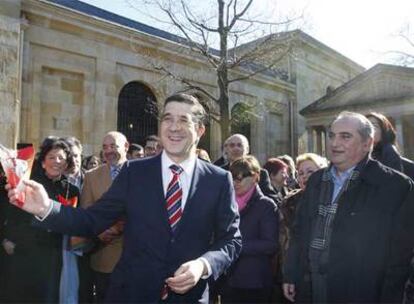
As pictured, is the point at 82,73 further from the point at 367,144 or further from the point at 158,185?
the point at 158,185

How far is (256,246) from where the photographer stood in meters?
4.38

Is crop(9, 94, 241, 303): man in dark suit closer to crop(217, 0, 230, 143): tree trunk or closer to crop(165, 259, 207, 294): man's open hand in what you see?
crop(165, 259, 207, 294): man's open hand

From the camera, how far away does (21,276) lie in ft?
13.4

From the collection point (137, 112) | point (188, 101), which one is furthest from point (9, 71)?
point (188, 101)

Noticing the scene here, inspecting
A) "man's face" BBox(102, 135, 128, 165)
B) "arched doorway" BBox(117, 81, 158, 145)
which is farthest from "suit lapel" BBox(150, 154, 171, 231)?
"arched doorway" BBox(117, 81, 158, 145)

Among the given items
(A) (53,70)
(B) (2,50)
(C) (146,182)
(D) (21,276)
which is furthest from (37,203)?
(A) (53,70)

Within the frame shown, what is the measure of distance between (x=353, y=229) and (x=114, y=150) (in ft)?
9.66

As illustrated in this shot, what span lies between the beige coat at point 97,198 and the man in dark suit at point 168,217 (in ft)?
6.64

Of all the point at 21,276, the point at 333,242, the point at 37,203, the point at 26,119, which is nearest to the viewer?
the point at 37,203

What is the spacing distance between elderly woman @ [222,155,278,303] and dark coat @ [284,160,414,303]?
112cm

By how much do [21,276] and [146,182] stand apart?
228cm

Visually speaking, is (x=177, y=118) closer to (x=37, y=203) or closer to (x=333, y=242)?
(x=37, y=203)

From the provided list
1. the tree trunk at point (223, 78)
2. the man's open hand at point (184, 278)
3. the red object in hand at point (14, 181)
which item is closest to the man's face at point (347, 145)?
the man's open hand at point (184, 278)

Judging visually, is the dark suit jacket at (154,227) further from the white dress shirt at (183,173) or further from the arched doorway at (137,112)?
the arched doorway at (137,112)
